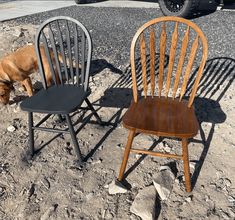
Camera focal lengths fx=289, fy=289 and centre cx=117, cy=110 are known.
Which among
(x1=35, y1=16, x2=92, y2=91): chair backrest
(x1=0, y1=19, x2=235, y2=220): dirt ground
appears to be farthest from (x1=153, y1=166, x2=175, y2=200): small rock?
(x1=35, y1=16, x2=92, y2=91): chair backrest

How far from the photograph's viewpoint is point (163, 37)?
2.62m

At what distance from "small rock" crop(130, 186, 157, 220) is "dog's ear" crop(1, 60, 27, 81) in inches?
93.5

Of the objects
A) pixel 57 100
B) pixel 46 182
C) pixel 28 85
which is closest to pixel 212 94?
pixel 57 100

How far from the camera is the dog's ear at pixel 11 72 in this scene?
3.93 metres

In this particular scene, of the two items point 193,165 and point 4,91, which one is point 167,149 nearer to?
point 193,165

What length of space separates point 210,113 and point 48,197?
7.16 feet

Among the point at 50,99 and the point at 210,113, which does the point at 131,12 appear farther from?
the point at 50,99

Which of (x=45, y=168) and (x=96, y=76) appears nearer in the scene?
(x=45, y=168)

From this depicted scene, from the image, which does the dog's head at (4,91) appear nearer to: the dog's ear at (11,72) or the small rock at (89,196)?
the dog's ear at (11,72)

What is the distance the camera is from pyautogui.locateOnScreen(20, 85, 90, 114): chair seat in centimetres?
262

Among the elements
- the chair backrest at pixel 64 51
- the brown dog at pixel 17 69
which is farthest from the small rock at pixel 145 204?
the brown dog at pixel 17 69

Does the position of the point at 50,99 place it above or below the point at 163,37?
below

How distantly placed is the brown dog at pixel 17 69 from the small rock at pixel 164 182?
7.01 ft

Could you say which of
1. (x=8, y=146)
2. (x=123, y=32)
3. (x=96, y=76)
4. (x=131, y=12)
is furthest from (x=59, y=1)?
(x=8, y=146)
